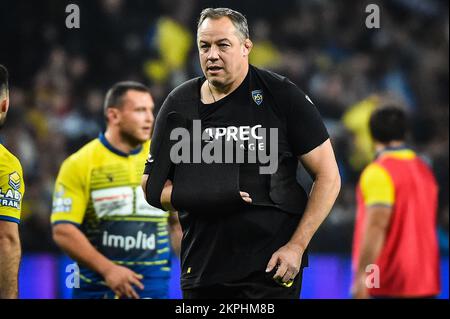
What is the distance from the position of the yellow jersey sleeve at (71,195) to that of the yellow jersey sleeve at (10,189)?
1.29m

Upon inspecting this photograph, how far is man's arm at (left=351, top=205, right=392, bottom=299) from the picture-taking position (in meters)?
5.59

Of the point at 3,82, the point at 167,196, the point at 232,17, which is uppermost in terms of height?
the point at 232,17

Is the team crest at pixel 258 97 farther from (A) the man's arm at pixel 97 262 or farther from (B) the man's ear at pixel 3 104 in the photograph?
(A) the man's arm at pixel 97 262

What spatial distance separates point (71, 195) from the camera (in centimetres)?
564

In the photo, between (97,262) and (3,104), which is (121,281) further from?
(3,104)

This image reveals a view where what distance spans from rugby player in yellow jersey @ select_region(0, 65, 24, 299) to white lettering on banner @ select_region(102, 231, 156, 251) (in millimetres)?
1361

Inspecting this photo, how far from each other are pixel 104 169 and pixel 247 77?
196 centimetres

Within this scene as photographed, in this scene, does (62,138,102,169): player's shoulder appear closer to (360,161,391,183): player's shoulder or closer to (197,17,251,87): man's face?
(360,161,391,183): player's shoulder

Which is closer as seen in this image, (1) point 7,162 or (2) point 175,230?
(1) point 7,162

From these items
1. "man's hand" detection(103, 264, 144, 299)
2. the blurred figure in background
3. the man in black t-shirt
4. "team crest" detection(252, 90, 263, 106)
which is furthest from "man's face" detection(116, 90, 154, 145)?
"team crest" detection(252, 90, 263, 106)

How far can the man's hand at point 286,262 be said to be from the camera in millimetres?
3809

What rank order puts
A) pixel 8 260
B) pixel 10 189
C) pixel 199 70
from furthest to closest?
pixel 199 70 < pixel 10 189 < pixel 8 260

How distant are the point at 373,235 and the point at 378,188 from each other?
30cm

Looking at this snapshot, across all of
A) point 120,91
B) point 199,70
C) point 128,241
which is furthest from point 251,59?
point 128,241
